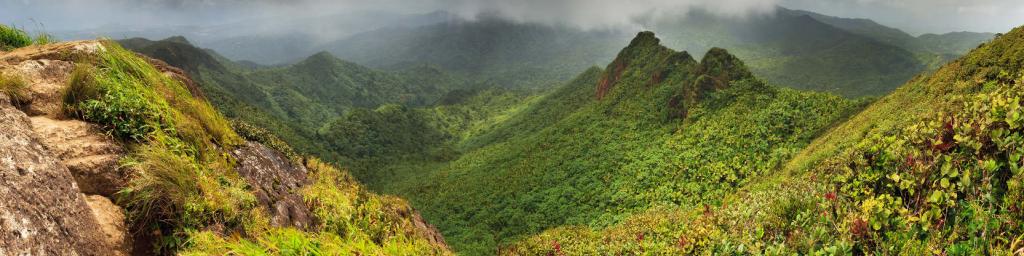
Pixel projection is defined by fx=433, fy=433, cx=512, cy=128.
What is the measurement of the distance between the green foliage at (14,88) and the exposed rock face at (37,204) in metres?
1.00

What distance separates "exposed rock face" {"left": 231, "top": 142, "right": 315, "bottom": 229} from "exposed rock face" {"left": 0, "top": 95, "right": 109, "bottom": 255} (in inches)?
102

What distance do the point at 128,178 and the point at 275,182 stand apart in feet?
13.0

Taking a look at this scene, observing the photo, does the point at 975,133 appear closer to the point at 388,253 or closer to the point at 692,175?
the point at 388,253

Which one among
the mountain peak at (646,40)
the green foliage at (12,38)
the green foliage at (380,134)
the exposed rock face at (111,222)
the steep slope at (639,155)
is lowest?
the green foliage at (380,134)

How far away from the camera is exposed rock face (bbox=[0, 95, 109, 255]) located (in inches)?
147

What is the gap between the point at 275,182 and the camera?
924cm

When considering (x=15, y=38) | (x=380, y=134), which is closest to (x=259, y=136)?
(x=15, y=38)

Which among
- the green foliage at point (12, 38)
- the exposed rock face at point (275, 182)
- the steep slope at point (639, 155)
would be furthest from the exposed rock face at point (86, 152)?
the steep slope at point (639, 155)

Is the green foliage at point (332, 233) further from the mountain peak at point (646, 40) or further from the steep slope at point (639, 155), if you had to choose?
the mountain peak at point (646, 40)

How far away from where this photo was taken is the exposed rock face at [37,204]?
373cm

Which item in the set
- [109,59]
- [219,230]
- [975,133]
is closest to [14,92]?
[109,59]

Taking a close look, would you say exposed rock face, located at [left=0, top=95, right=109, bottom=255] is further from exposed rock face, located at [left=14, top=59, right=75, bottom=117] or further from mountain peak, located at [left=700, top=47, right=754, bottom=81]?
mountain peak, located at [left=700, top=47, right=754, bottom=81]

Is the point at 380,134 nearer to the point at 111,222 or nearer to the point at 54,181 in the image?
the point at 111,222

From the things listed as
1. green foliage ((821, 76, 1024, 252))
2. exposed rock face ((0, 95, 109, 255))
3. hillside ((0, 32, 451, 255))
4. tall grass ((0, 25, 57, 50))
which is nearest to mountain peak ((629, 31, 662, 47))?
green foliage ((821, 76, 1024, 252))
